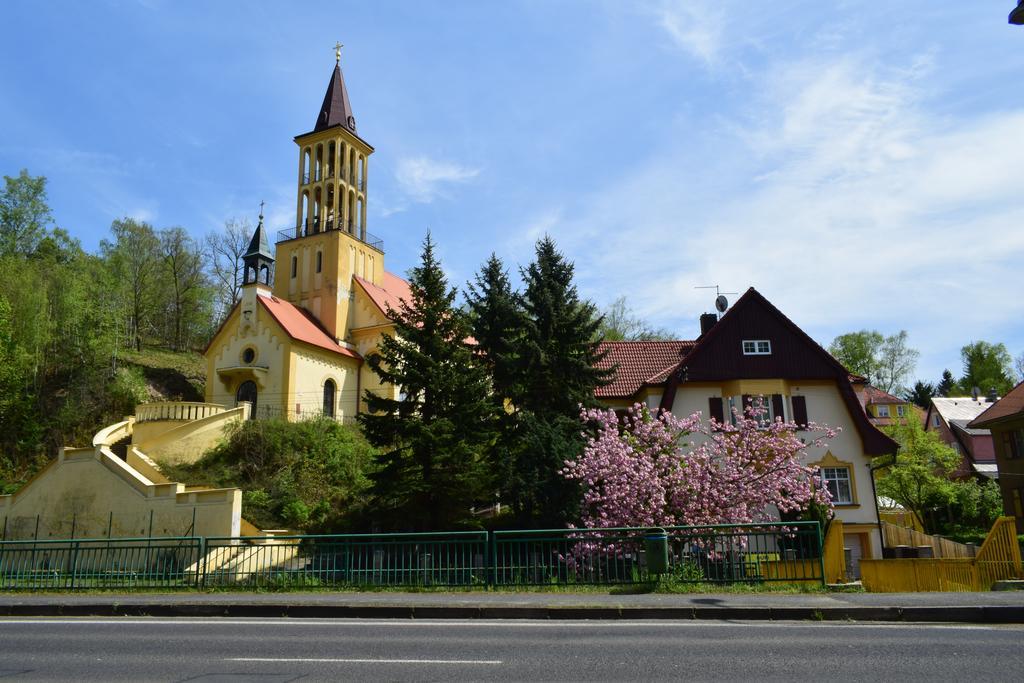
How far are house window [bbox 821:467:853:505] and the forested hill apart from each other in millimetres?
32400

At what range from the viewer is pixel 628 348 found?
32.3 meters

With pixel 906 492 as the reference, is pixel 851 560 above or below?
below

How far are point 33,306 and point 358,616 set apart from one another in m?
33.1

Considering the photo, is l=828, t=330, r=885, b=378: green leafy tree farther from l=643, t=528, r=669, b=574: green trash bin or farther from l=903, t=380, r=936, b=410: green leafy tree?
l=643, t=528, r=669, b=574: green trash bin

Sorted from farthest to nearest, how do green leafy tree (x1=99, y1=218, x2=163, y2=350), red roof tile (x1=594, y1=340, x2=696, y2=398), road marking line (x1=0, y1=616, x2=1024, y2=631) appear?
1. green leafy tree (x1=99, y1=218, x2=163, y2=350)
2. red roof tile (x1=594, y1=340, x2=696, y2=398)
3. road marking line (x1=0, y1=616, x2=1024, y2=631)

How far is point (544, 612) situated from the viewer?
37.4 ft

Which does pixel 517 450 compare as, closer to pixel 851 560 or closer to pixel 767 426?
pixel 767 426

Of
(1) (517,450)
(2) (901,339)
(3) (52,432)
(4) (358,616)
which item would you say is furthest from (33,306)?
(2) (901,339)

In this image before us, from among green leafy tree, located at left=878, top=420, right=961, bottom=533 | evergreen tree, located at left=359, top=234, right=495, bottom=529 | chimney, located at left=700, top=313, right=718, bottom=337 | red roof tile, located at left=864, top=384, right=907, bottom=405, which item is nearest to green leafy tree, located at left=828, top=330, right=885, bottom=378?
red roof tile, located at left=864, top=384, right=907, bottom=405

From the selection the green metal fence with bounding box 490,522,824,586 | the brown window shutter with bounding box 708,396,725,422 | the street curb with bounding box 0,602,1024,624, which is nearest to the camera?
the street curb with bounding box 0,602,1024,624

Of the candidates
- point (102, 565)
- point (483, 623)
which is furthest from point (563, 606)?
point (102, 565)

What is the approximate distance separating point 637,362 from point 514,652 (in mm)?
24013

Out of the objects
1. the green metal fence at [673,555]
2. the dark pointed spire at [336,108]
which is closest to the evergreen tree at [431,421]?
the green metal fence at [673,555]

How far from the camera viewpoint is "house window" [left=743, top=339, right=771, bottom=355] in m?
27.8
